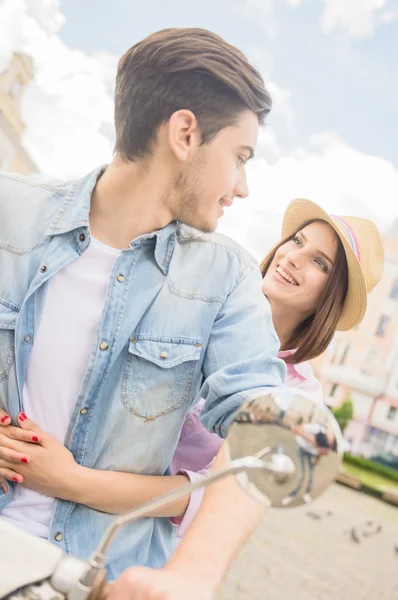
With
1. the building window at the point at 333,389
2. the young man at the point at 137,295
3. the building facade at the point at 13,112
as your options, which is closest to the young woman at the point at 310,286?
the young man at the point at 137,295

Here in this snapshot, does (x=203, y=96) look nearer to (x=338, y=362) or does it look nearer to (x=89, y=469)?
(x=89, y=469)

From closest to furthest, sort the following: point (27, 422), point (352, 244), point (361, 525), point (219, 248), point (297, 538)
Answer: point (27, 422)
point (219, 248)
point (352, 244)
point (297, 538)
point (361, 525)

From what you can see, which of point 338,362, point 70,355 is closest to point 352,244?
point 70,355

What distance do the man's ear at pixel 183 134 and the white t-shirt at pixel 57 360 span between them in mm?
220

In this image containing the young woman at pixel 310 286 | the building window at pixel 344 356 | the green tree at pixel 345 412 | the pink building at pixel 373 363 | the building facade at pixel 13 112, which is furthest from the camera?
the building window at pixel 344 356

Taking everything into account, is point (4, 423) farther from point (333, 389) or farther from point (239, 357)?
point (333, 389)

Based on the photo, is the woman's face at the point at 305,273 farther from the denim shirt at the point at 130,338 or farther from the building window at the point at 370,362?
the building window at the point at 370,362

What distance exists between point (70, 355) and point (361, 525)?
6928 mm

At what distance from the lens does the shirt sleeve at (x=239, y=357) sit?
2.64 feet

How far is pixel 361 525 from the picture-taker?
703 centimetres

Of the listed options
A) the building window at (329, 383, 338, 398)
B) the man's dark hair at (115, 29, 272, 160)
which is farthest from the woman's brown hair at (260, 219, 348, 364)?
the building window at (329, 383, 338, 398)

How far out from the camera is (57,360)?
90 cm

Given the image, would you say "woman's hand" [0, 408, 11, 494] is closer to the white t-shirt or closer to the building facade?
the white t-shirt

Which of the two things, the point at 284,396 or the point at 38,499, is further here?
the point at 38,499
